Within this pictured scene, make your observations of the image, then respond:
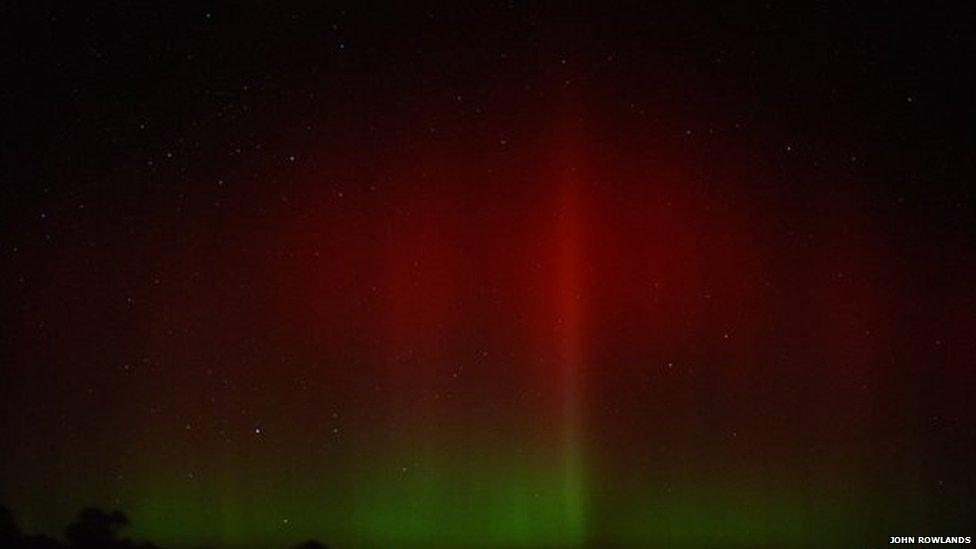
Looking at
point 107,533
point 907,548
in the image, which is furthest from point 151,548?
point 907,548

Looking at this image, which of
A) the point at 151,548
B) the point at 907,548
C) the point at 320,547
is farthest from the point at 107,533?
the point at 907,548

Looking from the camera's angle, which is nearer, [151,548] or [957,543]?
[151,548]

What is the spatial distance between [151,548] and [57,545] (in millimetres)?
497

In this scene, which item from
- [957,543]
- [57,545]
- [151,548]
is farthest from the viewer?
[957,543]

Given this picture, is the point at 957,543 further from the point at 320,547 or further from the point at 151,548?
the point at 151,548

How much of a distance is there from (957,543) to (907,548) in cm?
27

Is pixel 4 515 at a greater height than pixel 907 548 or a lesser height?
greater

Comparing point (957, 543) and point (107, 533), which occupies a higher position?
point (107, 533)

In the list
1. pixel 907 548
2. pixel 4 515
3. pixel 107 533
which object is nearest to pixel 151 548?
pixel 107 533

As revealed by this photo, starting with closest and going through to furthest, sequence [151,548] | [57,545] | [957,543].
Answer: [57,545]
[151,548]
[957,543]

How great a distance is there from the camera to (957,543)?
5727mm

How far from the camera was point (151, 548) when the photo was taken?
502 cm

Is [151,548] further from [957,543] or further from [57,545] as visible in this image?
[957,543]

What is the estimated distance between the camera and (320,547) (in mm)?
4914
